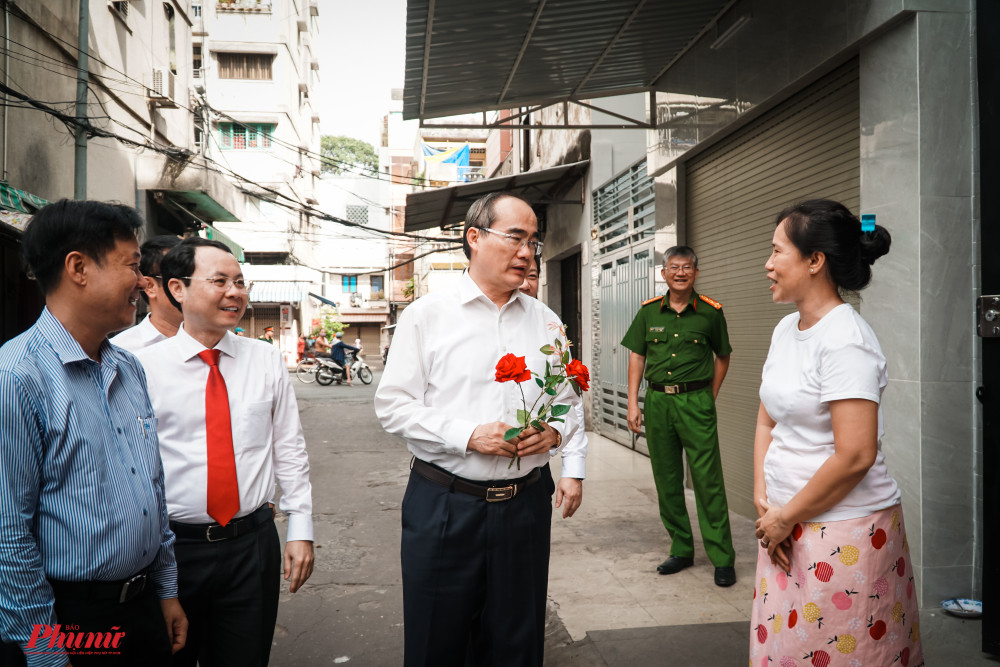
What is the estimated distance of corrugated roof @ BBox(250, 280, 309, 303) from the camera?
33250mm

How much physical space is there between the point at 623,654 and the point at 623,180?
22.8 feet

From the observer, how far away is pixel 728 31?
18.0ft

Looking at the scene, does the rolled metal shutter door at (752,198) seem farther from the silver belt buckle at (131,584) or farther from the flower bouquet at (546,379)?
the silver belt buckle at (131,584)

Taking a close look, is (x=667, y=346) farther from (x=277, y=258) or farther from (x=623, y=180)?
(x=277, y=258)

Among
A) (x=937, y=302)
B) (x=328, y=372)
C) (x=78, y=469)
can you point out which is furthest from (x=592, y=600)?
(x=328, y=372)

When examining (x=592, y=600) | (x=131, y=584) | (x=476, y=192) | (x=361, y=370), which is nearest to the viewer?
(x=131, y=584)

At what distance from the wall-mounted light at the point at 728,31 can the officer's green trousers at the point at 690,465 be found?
9.06 feet

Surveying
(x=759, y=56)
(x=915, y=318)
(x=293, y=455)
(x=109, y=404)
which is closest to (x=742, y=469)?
(x=915, y=318)

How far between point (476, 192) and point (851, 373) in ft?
31.3

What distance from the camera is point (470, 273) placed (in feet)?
8.34

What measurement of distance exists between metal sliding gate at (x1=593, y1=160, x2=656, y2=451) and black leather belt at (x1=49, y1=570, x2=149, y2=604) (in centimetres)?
686

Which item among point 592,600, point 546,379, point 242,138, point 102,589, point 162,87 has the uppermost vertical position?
point 242,138

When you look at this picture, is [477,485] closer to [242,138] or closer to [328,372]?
[328,372]

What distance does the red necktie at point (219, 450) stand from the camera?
222 cm
